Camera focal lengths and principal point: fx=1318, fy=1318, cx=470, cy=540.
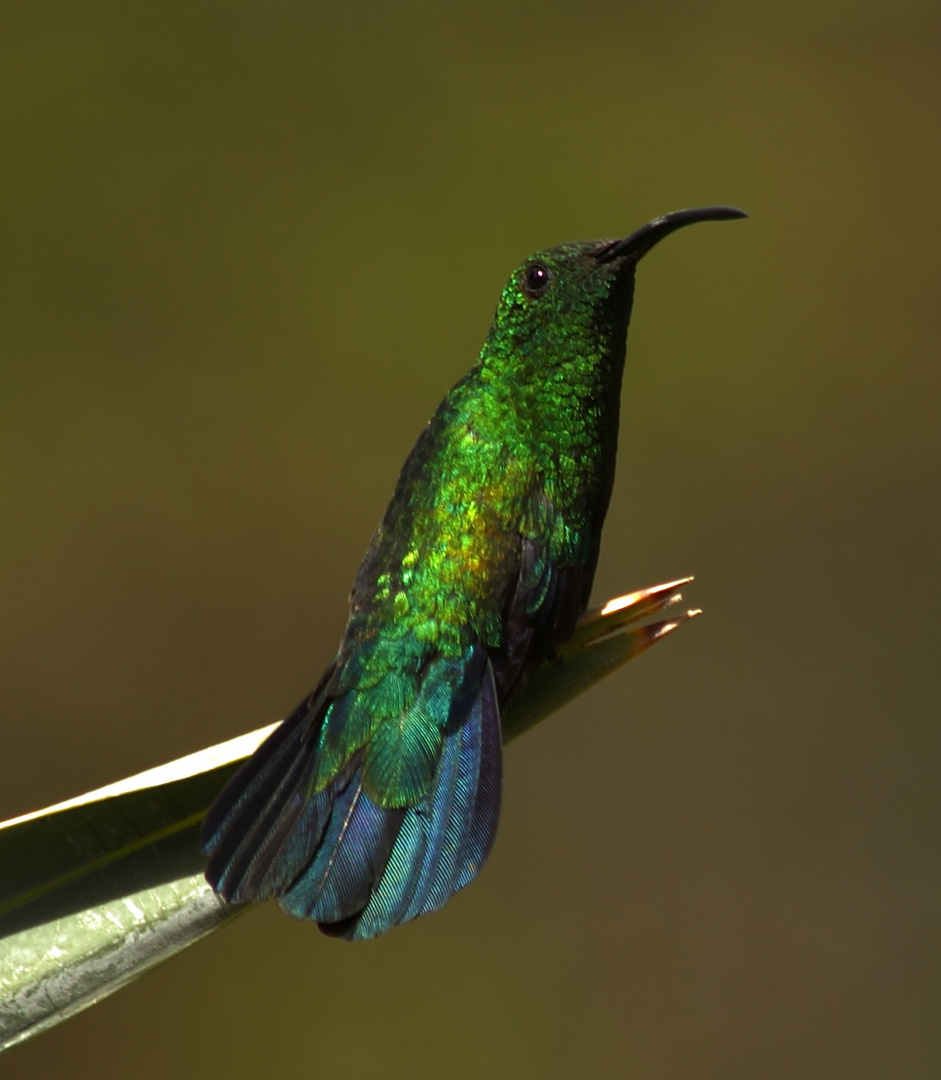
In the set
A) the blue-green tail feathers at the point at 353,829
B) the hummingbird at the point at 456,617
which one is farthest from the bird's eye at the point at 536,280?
the blue-green tail feathers at the point at 353,829

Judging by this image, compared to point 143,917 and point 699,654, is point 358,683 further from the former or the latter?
point 699,654

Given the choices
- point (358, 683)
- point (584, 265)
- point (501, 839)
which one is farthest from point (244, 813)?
point (501, 839)

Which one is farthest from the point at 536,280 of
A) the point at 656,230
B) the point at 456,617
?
the point at 456,617

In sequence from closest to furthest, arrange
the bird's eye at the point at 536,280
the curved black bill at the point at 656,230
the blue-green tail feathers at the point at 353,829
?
the blue-green tail feathers at the point at 353,829 → the curved black bill at the point at 656,230 → the bird's eye at the point at 536,280

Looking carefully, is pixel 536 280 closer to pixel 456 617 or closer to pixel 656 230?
pixel 656 230

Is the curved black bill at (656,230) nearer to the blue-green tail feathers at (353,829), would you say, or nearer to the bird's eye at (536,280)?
the bird's eye at (536,280)

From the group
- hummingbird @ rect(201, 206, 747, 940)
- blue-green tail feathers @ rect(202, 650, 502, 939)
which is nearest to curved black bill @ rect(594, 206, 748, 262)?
hummingbird @ rect(201, 206, 747, 940)
